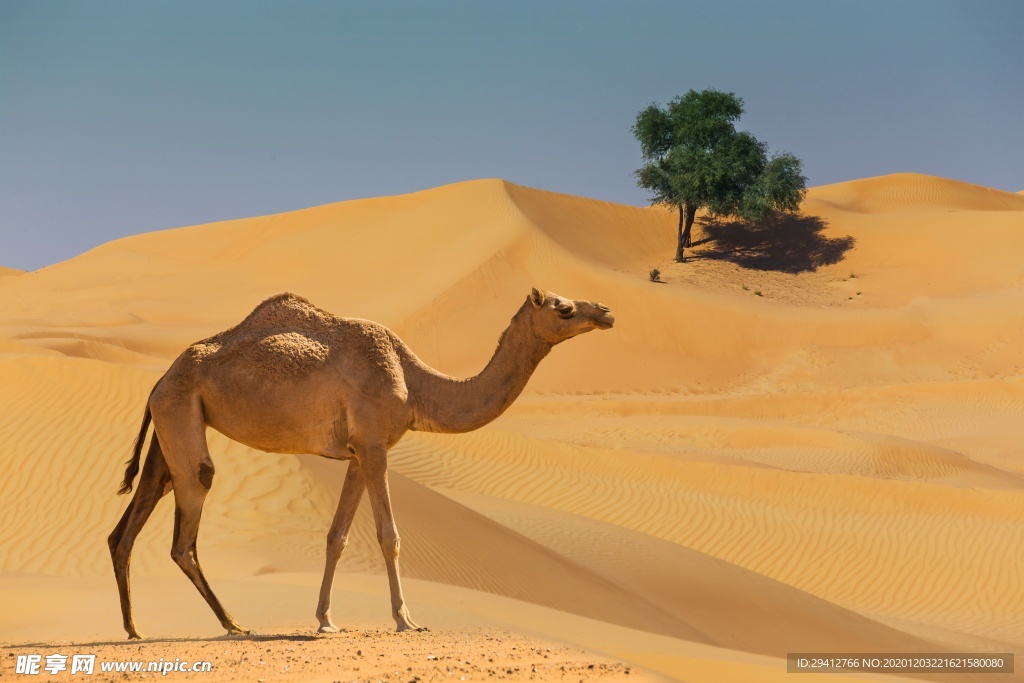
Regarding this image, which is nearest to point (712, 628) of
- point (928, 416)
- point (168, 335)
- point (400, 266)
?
point (928, 416)

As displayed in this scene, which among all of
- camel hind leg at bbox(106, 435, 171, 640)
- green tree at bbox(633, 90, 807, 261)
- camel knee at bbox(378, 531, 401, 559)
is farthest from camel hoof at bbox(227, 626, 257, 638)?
green tree at bbox(633, 90, 807, 261)

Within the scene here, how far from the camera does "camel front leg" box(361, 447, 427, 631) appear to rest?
7516 mm

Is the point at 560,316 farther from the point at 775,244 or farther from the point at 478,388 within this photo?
the point at 775,244

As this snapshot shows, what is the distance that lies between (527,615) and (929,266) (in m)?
51.1

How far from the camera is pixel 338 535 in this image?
7883 millimetres

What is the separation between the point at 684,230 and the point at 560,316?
5414 cm

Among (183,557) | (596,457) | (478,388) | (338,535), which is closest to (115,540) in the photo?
(183,557)

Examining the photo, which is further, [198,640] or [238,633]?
[238,633]

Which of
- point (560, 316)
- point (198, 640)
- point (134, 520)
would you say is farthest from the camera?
point (560, 316)

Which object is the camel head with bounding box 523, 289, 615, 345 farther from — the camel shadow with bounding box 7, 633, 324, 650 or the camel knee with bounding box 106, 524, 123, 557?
the camel knee with bounding box 106, 524, 123, 557

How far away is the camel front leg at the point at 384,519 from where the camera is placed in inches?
296

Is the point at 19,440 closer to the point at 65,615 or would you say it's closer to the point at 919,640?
the point at 65,615

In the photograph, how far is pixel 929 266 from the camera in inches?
2194

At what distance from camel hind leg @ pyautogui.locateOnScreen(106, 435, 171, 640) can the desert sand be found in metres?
0.30
